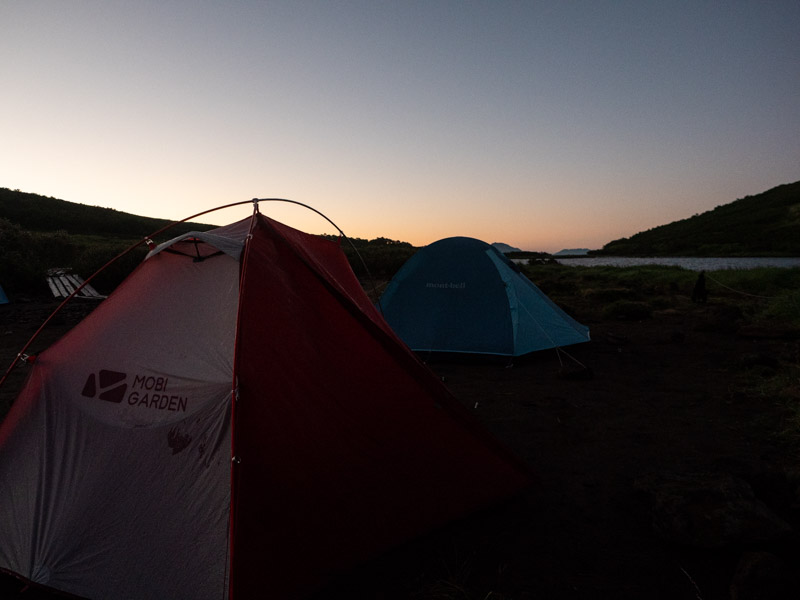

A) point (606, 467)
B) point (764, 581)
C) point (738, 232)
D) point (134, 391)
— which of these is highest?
point (738, 232)

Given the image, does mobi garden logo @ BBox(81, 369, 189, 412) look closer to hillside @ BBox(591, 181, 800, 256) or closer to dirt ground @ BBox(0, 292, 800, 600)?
dirt ground @ BBox(0, 292, 800, 600)

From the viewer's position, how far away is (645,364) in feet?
26.6

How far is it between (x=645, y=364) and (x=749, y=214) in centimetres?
10201

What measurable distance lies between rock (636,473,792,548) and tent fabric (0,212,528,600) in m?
1.05

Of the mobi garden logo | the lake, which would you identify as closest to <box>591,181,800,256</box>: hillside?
the lake

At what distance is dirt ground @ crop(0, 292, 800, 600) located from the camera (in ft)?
9.01

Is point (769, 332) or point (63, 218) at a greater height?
point (63, 218)

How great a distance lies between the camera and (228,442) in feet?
8.77

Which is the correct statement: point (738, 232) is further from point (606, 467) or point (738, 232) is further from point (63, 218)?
point (63, 218)

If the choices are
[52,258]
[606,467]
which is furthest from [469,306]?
[52,258]

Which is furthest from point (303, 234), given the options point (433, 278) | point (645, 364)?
point (645, 364)

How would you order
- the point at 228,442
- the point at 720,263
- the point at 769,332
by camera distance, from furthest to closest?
1. the point at 720,263
2. the point at 769,332
3. the point at 228,442

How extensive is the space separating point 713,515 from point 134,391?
4.04m

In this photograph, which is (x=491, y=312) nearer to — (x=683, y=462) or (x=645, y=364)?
(x=645, y=364)
